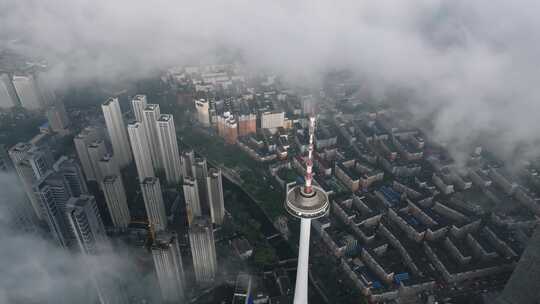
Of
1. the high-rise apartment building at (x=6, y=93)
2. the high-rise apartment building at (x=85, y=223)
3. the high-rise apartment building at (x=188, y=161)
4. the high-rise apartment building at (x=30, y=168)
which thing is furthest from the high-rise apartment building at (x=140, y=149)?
the high-rise apartment building at (x=6, y=93)

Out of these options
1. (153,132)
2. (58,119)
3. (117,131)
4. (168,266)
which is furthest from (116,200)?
(58,119)

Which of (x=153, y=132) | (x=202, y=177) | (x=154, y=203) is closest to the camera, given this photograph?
(x=154, y=203)

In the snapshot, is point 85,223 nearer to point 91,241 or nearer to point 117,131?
point 91,241

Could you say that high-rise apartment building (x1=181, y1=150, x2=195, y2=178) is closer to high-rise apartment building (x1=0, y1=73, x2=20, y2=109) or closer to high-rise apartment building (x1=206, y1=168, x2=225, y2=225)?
high-rise apartment building (x1=206, y1=168, x2=225, y2=225)

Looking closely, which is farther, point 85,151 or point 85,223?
point 85,151

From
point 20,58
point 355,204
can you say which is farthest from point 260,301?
point 20,58

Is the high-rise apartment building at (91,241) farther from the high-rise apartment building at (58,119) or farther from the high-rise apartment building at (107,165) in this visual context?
the high-rise apartment building at (58,119)

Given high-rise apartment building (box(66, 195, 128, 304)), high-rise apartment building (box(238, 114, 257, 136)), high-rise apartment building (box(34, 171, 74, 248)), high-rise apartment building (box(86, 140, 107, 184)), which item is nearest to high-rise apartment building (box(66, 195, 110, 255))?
high-rise apartment building (box(66, 195, 128, 304))
